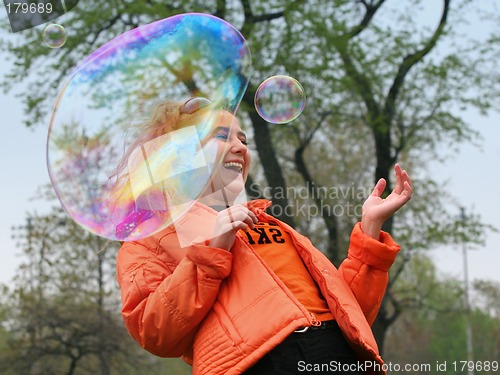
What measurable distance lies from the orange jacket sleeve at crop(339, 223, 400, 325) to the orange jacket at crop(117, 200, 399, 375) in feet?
0.24

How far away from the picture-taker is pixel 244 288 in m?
2.65

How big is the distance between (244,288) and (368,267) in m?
0.54

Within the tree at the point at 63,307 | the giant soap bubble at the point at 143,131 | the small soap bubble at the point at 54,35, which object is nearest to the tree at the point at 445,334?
the tree at the point at 63,307

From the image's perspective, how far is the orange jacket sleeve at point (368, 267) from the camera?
2918 mm

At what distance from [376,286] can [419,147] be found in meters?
14.4

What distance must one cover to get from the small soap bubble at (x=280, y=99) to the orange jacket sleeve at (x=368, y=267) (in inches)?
69.5

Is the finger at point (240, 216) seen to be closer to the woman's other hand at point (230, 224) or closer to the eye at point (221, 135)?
the woman's other hand at point (230, 224)

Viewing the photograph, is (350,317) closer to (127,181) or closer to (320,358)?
(320,358)

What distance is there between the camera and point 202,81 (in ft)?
12.6

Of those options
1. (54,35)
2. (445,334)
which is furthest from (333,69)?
(445,334)

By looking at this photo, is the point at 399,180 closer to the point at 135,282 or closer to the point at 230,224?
the point at 230,224

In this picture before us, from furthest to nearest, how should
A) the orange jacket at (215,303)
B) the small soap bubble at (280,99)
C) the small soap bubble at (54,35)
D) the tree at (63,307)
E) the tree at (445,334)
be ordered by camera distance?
the tree at (445,334), the tree at (63,307), the small soap bubble at (54,35), the small soap bubble at (280,99), the orange jacket at (215,303)

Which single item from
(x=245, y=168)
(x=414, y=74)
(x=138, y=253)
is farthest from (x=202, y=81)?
(x=414, y=74)

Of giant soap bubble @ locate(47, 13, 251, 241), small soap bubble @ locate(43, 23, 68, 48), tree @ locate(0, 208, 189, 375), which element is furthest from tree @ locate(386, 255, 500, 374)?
giant soap bubble @ locate(47, 13, 251, 241)
